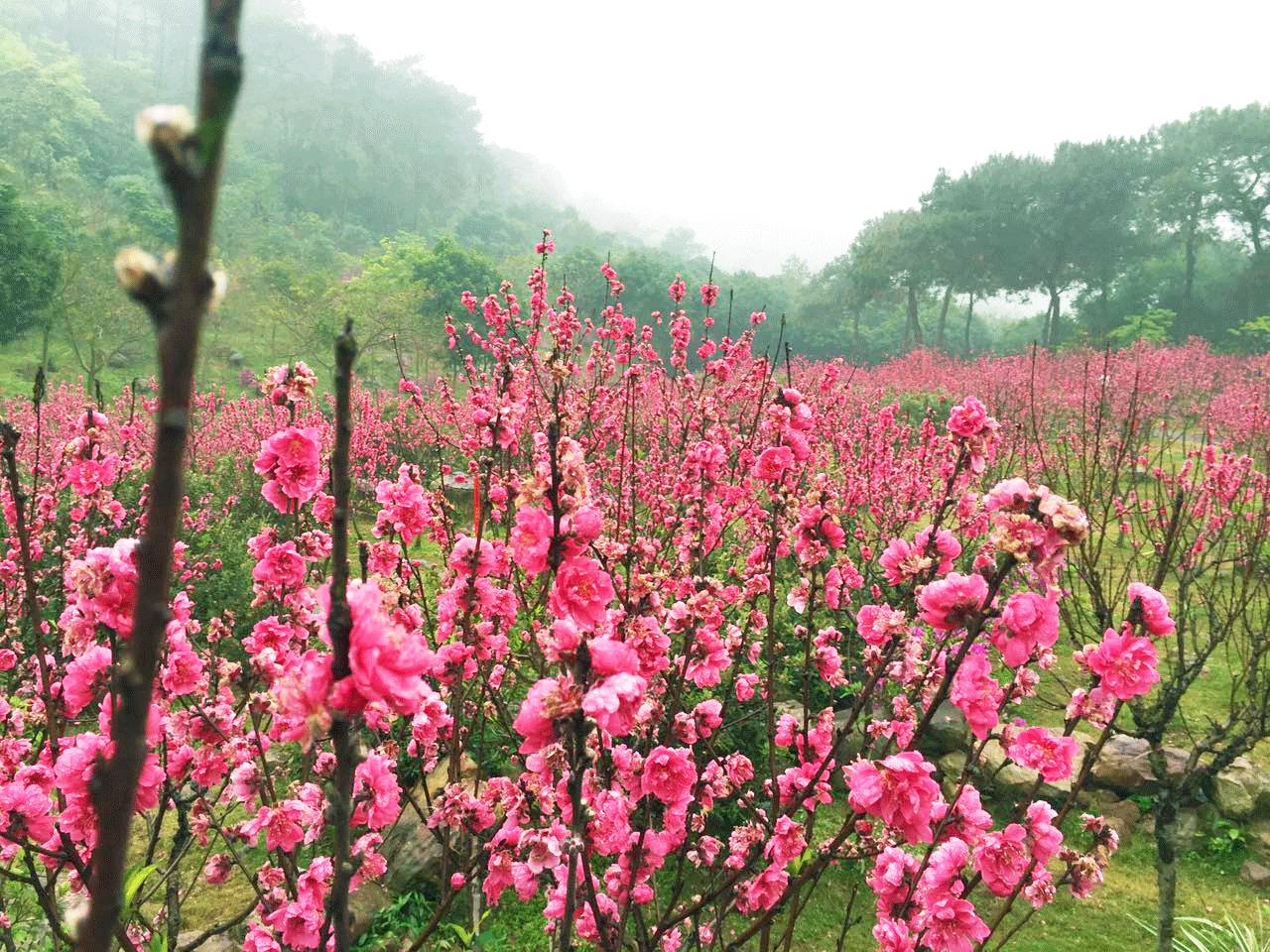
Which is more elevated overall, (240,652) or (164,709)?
(164,709)

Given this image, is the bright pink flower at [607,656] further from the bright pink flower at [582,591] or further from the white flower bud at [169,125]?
the white flower bud at [169,125]

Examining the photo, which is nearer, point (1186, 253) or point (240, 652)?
point (240, 652)

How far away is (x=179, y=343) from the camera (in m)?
0.40

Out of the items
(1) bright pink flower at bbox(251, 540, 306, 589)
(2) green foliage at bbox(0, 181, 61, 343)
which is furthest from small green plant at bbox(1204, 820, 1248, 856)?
(2) green foliage at bbox(0, 181, 61, 343)

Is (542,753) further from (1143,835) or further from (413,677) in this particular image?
(1143,835)

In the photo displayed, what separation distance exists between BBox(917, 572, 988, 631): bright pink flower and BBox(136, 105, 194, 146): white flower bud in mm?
A: 1542

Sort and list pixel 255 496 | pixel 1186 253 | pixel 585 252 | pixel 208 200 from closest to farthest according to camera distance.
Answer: pixel 208 200 < pixel 255 496 < pixel 1186 253 < pixel 585 252

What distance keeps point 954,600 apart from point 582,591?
0.84 m

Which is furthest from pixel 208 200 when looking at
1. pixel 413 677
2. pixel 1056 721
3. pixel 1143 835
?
pixel 1056 721

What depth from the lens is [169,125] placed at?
38 centimetres

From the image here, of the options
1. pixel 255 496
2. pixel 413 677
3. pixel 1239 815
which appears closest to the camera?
pixel 413 677

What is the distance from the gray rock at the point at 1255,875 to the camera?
4.56 meters

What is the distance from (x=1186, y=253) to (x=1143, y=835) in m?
35.9

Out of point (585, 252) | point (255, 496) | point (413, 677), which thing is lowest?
point (255, 496)
